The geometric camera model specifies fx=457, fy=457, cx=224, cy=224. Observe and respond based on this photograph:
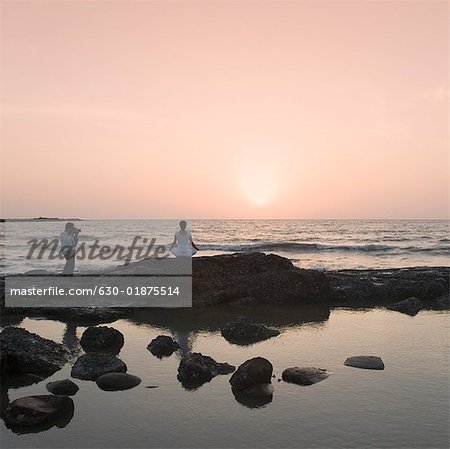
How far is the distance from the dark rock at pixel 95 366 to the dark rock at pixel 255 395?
6.73 ft

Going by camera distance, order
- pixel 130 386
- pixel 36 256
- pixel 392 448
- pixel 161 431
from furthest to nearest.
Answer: pixel 36 256, pixel 130 386, pixel 161 431, pixel 392 448

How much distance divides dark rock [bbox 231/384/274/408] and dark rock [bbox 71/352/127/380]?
6.73 feet

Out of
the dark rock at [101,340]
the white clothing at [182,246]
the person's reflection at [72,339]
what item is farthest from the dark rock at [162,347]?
the white clothing at [182,246]

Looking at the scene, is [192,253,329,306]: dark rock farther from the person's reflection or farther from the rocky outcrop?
the person's reflection

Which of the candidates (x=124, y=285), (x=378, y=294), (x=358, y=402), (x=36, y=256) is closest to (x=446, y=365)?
(x=358, y=402)

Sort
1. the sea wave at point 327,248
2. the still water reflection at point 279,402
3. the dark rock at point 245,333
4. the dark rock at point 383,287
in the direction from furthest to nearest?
the sea wave at point 327,248
the dark rock at point 383,287
the dark rock at point 245,333
the still water reflection at point 279,402

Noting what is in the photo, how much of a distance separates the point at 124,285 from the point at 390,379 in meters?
11.1

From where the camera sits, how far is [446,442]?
205 inches

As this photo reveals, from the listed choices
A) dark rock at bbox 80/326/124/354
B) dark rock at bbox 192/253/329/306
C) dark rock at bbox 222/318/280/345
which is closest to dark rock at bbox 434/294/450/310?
dark rock at bbox 192/253/329/306

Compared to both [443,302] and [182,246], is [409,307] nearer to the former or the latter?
[443,302]

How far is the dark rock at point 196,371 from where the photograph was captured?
7084 mm

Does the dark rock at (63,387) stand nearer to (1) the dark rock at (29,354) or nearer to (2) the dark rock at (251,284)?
(1) the dark rock at (29,354)

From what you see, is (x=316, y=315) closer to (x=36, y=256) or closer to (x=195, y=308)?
(x=195, y=308)

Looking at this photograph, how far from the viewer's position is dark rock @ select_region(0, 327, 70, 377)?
7.57 meters
